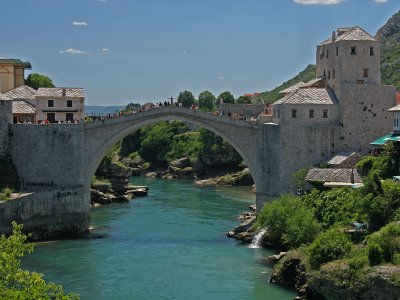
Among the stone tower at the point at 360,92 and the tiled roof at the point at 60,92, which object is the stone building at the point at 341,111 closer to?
the stone tower at the point at 360,92

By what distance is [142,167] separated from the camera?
10356 cm

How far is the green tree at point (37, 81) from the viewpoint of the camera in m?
86.3

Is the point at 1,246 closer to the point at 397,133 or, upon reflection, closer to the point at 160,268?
the point at 160,268

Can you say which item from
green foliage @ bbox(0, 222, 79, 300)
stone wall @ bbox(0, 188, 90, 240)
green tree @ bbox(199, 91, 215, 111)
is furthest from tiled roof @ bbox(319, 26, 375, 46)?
green tree @ bbox(199, 91, 215, 111)

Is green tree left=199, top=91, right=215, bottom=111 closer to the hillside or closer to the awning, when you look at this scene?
the hillside

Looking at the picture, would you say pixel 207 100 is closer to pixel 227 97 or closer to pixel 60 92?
pixel 227 97

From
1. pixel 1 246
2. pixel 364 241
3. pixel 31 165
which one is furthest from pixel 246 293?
pixel 31 165

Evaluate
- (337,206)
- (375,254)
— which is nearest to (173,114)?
(337,206)

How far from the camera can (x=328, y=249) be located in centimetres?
3312

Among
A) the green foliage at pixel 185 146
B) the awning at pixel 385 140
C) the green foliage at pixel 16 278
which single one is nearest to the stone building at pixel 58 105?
the awning at pixel 385 140

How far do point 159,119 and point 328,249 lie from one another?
75.8 ft

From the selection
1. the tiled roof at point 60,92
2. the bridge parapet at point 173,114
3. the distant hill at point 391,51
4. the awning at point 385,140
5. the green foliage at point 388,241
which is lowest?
the green foliage at point 388,241

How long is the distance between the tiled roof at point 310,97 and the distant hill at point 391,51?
47.2 meters

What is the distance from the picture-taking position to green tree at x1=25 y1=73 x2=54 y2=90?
86294 mm
